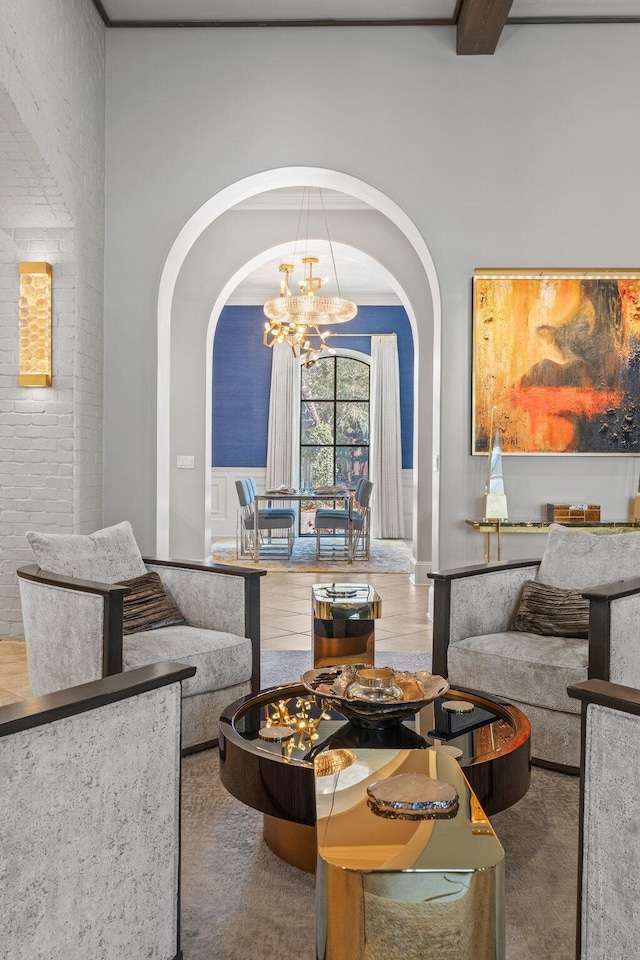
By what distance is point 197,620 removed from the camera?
3.20 metres

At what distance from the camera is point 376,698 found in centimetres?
199

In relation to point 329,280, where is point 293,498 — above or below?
below

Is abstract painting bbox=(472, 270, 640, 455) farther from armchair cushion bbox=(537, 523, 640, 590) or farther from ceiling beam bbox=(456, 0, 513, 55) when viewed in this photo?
armchair cushion bbox=(537, 523, 640, 590)

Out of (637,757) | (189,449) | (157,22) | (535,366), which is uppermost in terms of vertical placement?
(157,22)

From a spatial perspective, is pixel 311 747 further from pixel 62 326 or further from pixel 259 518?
pixel 259 518

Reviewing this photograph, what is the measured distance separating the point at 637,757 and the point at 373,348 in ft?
32.3

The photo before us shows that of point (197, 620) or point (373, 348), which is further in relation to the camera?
point (373, 348)

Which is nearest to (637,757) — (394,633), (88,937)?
(88,937)

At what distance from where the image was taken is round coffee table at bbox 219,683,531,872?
6.00 feet

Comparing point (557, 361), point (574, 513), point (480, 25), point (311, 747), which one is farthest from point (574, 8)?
point (311, 747)

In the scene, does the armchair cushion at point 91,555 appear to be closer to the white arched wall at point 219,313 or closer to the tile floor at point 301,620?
the tile floor at point 301,620

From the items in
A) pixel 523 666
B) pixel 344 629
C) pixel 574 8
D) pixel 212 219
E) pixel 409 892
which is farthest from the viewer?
pixel 212 219

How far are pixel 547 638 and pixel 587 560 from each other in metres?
0.39

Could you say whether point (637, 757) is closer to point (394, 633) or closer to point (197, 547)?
point (394, 633)
